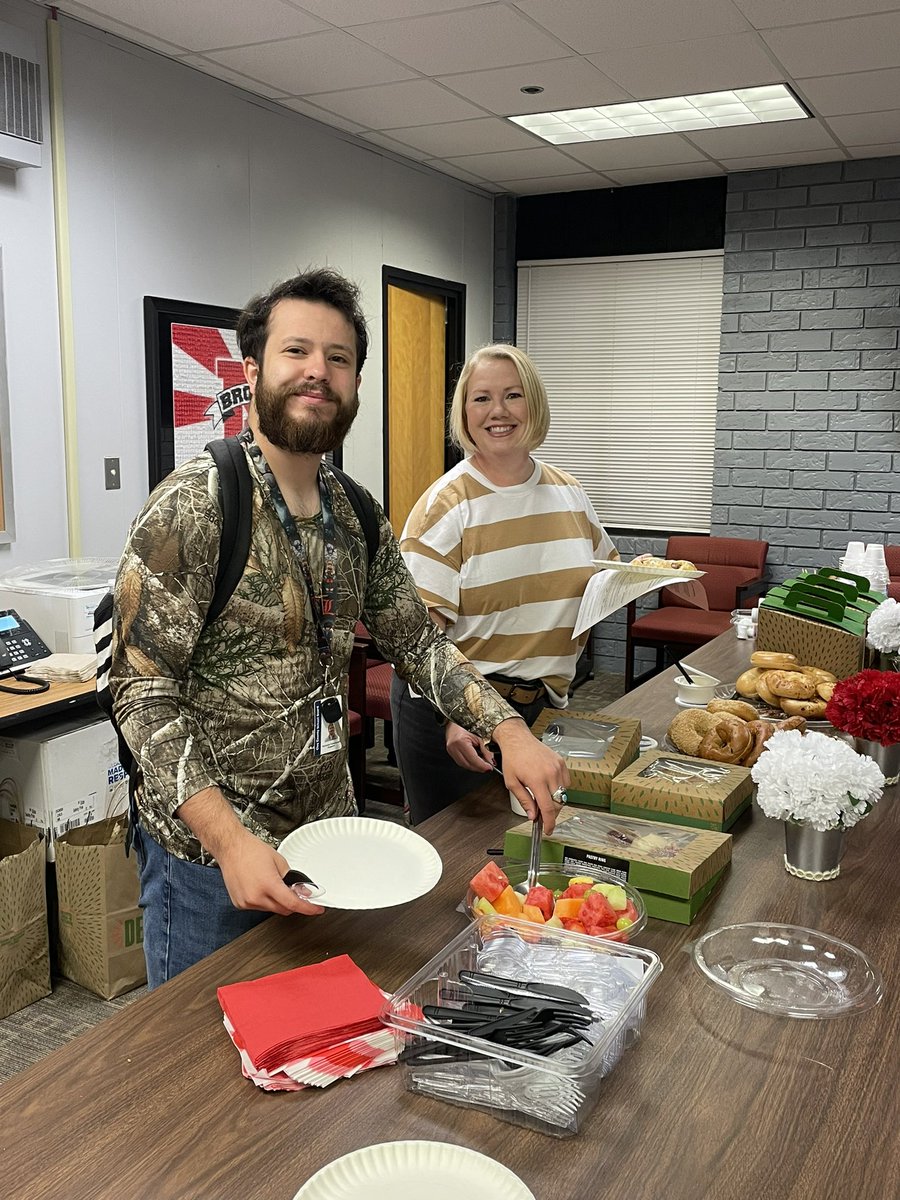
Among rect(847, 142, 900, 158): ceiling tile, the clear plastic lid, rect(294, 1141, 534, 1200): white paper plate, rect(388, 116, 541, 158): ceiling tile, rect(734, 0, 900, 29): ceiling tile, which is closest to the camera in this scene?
rect(294, 1141, 534, 1200): white paper plate

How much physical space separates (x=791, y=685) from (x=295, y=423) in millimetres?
1400

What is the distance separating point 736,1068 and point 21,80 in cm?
361

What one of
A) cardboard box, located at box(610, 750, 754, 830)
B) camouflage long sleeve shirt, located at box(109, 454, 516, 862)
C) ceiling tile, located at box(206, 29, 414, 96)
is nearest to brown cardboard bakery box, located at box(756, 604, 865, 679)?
cardboard box, located at box(610, 750, 754, 830)

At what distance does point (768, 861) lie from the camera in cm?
165

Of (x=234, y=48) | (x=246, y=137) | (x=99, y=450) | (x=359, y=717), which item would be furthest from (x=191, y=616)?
(x=246, y=137)

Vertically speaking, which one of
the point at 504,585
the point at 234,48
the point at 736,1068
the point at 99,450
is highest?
the point at 234,48

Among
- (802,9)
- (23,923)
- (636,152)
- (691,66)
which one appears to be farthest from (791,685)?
(636,152)

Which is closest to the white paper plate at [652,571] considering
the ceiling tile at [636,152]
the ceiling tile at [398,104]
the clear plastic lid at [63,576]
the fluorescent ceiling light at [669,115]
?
the clear plastic lid at [63,576]

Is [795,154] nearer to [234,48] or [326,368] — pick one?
[234,48]

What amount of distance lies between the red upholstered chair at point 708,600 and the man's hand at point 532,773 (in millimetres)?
3900

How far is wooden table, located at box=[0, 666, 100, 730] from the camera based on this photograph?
2.70 metres

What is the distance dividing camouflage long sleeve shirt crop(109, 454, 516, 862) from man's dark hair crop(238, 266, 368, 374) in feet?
0.78

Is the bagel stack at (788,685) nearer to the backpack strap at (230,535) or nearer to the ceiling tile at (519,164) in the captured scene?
the backpack strap at (230,535)

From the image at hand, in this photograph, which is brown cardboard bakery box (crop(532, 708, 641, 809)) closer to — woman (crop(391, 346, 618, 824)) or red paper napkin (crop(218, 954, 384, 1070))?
woman (crop(391, 346, 618, 824))
